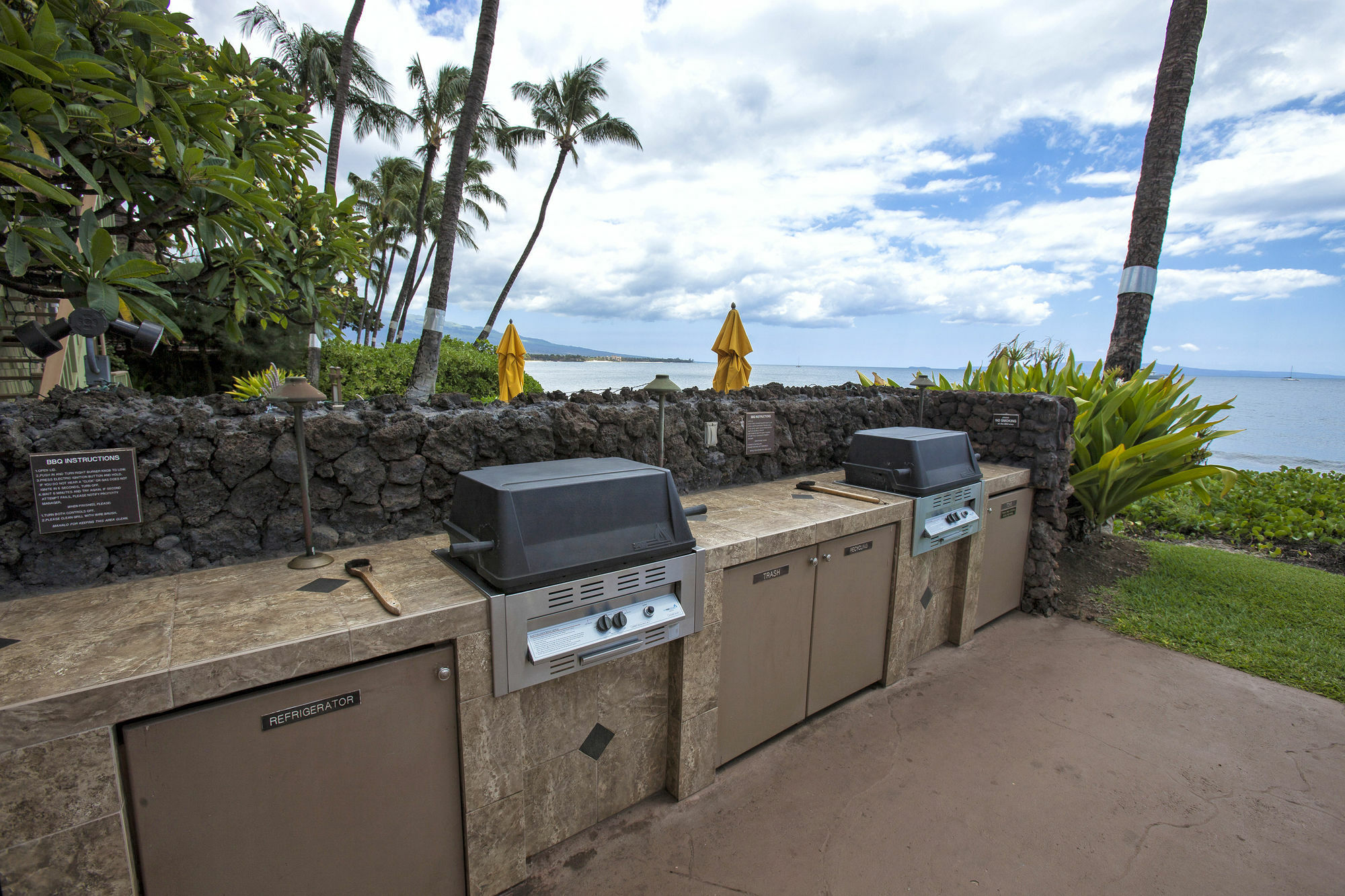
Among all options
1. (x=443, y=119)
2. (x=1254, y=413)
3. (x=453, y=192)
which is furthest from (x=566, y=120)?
(x=1254, y=413)

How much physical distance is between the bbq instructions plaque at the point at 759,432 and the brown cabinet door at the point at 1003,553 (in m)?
1.60

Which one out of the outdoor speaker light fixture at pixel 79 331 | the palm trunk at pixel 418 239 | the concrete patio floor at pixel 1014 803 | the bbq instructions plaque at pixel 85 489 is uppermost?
the palm trunk at pixel 418 239

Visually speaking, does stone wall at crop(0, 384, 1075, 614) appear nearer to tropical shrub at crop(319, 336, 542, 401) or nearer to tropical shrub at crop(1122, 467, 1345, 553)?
tropical shrub at crop(1122, 467, 1345, 553)

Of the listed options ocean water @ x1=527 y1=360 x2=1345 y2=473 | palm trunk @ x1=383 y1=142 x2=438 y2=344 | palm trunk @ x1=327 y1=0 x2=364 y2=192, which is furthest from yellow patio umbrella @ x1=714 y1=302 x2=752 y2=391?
palm trunk @ x1=383 y1=142 x2=438 y2=344

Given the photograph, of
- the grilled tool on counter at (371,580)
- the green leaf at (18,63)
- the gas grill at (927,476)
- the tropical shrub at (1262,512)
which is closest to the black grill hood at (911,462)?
the gas grill at (927,476)

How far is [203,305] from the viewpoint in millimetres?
2738

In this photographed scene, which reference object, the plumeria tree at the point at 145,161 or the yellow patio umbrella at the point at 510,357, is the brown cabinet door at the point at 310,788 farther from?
the yellow patio umbrella at the point at 510,357

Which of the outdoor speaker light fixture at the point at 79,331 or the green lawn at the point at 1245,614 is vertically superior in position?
the outdoor speaker light fixture at the point at 79,331

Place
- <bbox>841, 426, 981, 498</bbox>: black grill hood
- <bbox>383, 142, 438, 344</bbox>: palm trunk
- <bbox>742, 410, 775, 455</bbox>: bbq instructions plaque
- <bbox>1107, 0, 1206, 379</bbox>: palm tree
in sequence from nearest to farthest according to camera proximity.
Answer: <bbox>841, 426, 981, 498</bbox>: black grill hood
<bbox>742, 410, 775, 455</bbox>: bbq instructions plaque
<bbox>1107, 0, 1206, 379</bbox>: palm tree
<bbox>383, 142, 438, 344</bbox>: palm trunk

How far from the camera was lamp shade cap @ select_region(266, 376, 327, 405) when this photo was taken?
6.07 ft

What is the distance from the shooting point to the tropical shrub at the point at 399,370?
11266 millimetres

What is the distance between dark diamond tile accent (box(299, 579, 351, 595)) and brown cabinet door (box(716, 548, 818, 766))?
1.43m

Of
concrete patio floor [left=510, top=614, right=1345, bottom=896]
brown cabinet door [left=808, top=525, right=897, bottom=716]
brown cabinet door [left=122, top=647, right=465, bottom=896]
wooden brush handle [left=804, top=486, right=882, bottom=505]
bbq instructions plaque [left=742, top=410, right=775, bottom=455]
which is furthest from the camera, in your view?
bbq instructions plaque [left=742, top=410, right=775, bottom=455]

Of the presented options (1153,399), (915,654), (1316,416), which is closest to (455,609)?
(915,654)
